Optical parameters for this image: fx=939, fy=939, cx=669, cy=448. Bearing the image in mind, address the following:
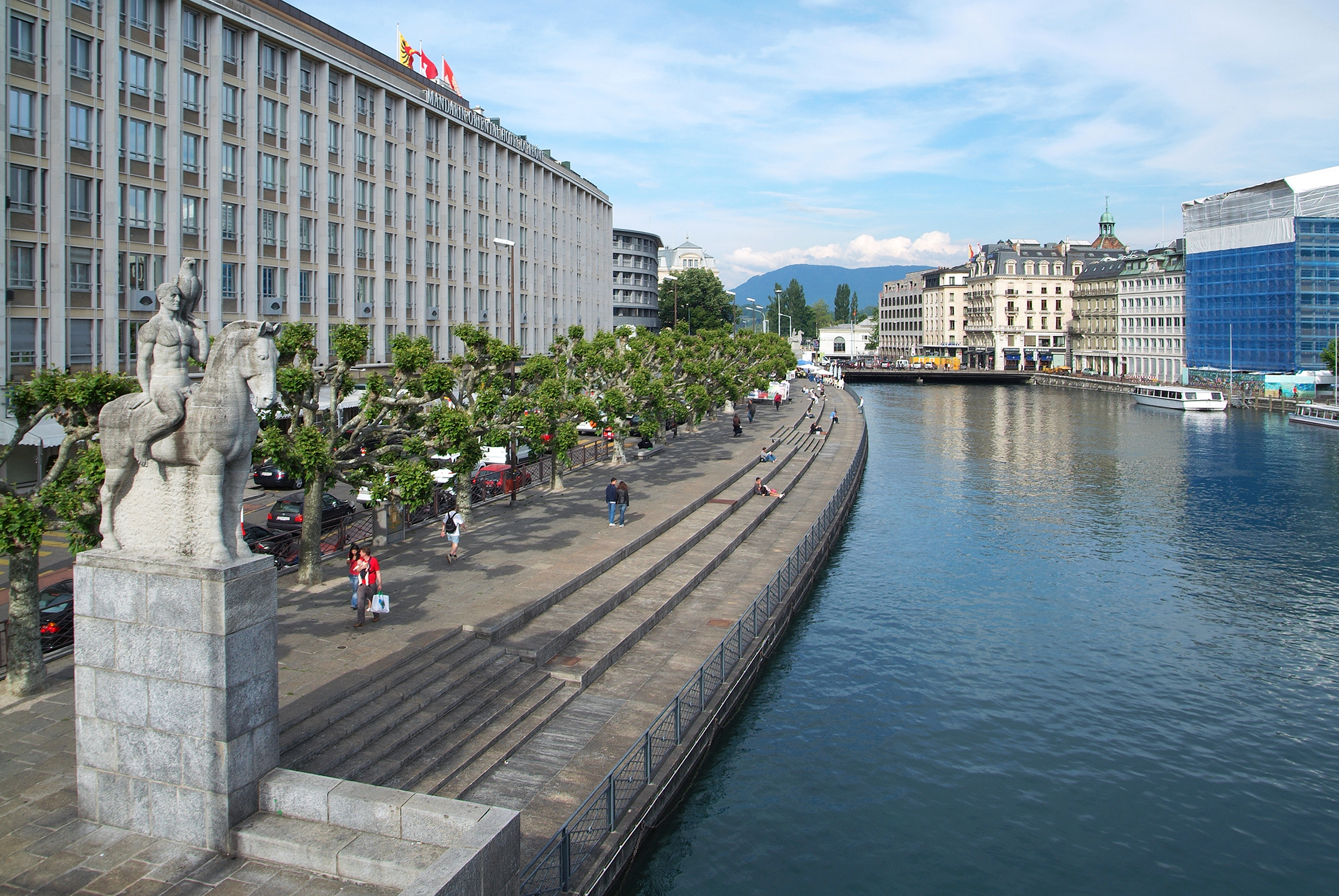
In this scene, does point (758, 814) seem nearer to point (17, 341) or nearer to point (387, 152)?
point (17, 341)

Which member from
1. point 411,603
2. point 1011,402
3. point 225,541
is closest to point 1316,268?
point 1011,402

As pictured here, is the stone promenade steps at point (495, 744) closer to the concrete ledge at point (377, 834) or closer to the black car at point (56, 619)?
the concrete ledge at point (377, 834)

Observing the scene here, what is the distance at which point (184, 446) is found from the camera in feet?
38.6

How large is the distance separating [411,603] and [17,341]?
83.5 ft

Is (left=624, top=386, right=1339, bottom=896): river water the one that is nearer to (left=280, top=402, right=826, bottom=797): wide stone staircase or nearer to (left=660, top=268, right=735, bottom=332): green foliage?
(left=280, top=402, right=826, bottom=797): wide stone staircase

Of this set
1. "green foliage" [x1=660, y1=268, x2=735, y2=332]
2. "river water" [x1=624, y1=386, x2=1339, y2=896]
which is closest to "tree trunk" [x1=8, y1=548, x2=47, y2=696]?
"river water" [x1=624, y1=386, x2=1339, y2=896]

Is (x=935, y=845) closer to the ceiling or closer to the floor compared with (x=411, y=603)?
closer to the floor

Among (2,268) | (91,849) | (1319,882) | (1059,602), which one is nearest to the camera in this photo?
(91,849)

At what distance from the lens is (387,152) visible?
57.9 m

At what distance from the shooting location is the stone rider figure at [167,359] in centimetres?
1170

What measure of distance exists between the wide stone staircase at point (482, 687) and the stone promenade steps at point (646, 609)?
0.15ft

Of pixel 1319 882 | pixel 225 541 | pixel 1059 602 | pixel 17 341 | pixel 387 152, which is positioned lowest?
pixel 1319 882

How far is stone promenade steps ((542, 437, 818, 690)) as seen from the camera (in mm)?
20237

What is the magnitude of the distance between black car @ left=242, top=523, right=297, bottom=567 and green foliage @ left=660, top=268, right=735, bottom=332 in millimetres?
133854
